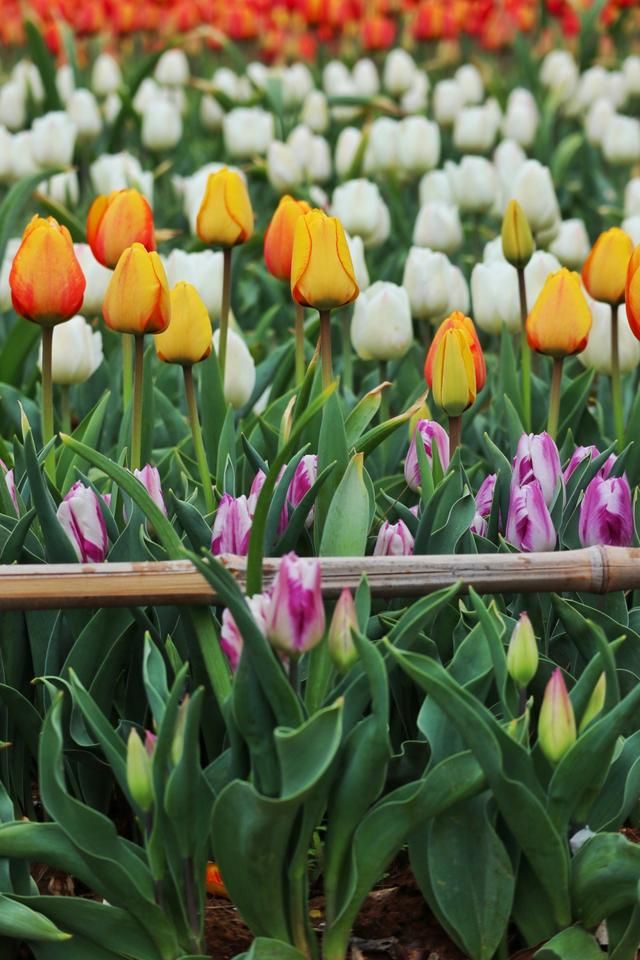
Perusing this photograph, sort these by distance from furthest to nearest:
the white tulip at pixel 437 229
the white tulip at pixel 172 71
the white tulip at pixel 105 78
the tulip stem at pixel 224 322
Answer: the white tulip at pixel 172 71 < the white tulip at pixel 105 78 < the white tulip at pixel 437 229 < the tulip stem at pixel 224 322

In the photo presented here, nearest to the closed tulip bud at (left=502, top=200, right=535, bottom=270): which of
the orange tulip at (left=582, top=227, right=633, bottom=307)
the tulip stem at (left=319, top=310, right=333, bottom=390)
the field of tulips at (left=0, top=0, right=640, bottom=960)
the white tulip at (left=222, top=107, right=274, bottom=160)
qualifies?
the field of tulips at (left=0, top=0, right=640, bottom=960)

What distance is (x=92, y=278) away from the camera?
202cm

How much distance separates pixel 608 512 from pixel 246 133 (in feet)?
7.52

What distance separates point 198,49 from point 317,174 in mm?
2155

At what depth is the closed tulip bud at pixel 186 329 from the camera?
60.1 inches

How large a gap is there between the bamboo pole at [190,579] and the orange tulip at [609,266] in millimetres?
591

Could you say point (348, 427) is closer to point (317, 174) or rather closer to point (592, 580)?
point (592, 580)

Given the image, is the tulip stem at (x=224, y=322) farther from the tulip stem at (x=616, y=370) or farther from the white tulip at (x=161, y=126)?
the white tulip at (x=161, y=126)

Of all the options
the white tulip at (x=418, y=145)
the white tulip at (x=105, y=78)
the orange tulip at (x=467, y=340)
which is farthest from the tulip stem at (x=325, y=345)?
the white tulip at (x=105, y=78)

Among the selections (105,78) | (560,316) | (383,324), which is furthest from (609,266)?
(105,78)

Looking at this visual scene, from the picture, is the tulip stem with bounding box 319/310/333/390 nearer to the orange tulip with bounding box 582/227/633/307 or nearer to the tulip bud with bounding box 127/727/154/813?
the orange tulip with bounding box 582/227/633/307

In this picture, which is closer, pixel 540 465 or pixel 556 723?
pixel 556 723

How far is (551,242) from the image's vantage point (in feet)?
8.86

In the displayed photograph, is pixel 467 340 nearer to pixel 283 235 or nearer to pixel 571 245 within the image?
pixel 283 235
